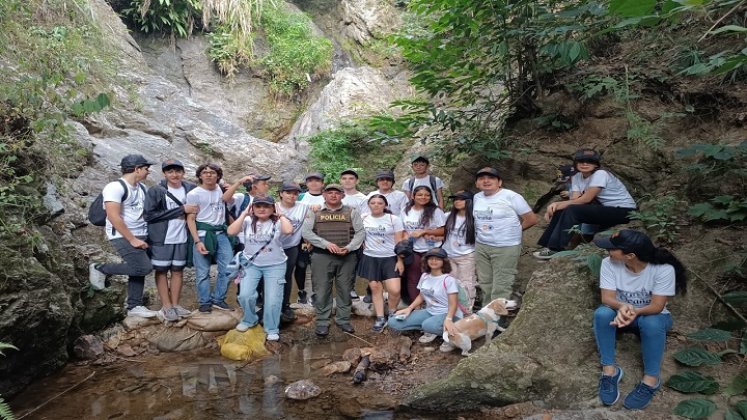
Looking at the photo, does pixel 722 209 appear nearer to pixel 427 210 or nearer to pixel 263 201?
pixel 427 210

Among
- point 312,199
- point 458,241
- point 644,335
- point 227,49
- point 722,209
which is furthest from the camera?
point 227,49

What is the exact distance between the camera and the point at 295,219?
5.95 meters

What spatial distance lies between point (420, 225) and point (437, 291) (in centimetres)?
99

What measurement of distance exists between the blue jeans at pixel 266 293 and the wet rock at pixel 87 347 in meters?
1.58

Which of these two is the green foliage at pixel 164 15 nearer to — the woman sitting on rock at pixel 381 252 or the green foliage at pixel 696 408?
the woman sitting on rock at pixel 381 252

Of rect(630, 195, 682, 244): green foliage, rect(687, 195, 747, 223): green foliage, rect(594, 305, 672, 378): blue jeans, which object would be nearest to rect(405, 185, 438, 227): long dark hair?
rect(630, 195, 682, 244): green foliage

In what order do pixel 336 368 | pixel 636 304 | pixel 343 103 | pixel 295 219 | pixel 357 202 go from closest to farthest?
pixel 636 304 → pixel 336 368 → pixel 295 219 → pixel 357 202 → pixel 343 103

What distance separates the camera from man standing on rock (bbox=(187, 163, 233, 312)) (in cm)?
556

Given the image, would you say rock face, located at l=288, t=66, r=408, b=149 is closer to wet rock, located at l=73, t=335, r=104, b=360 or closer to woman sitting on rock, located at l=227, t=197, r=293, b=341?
woman sitting on rock, located at l=227, t=197, r=293, b=341

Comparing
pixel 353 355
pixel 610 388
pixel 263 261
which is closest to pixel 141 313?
pixel 263 261

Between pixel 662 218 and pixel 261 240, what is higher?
pixel 662 218

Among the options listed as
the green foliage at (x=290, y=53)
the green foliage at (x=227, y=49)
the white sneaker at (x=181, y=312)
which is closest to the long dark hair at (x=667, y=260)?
the white sneaker at (x=181, y=312)

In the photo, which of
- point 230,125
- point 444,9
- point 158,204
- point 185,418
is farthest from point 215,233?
point 230,125

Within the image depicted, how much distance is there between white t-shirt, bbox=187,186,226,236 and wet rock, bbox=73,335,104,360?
163 centimetres
